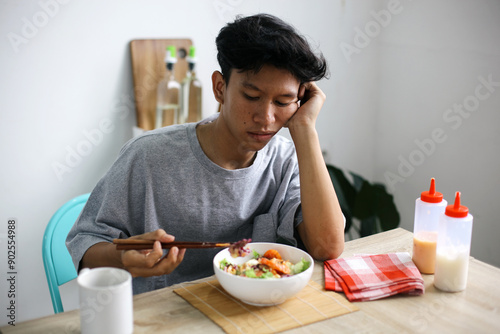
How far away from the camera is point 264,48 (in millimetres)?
1236

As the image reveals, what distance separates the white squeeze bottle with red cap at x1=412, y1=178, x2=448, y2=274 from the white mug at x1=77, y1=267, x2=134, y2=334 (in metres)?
0.75

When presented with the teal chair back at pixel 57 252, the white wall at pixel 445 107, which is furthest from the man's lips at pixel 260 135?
the white wall at pixel 445 107

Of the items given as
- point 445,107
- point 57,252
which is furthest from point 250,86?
point 445,107

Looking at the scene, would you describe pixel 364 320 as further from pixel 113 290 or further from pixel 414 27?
pixel 414 27

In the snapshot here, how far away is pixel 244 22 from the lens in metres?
1.31

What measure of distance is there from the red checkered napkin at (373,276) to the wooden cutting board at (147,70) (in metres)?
1.22

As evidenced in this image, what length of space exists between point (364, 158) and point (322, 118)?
38cm

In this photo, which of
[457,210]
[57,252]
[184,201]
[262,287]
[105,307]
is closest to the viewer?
[105,307]

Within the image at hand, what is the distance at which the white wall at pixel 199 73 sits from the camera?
6.50 ft

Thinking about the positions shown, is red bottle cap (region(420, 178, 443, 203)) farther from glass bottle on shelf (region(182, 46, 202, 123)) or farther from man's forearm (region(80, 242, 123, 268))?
glass bottle on shelf (region(182, 46, 202, 123))

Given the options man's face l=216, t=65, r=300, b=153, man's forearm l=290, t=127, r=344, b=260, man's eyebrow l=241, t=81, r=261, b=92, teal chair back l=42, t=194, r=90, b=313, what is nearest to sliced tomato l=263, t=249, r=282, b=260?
man's forearm l=290, t=127, r=344, b=260

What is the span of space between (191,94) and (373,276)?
4.47 ft

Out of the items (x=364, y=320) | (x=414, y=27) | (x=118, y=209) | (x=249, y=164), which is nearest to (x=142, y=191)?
(x=118, y=209)

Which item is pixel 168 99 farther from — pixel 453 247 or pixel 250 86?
pixel 453 247
